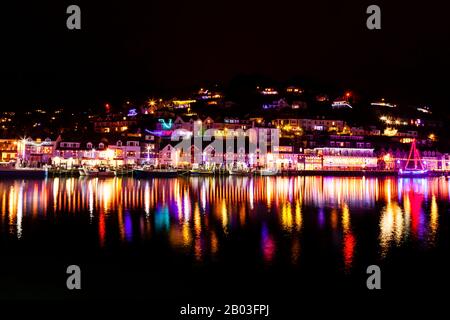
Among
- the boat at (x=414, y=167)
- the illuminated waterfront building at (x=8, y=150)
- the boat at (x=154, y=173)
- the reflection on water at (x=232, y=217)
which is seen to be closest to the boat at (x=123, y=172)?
the boat at (x=154, y=173)

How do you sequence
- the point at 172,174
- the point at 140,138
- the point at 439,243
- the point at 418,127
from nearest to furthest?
the point at 439,243 < the point at 172,174 < the point at 140,138 < the point at 418,127

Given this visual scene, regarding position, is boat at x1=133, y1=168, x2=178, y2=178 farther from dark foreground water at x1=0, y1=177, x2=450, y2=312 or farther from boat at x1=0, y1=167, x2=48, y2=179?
dark foreground water at x1=0, y1=177, x2=450, y2=312

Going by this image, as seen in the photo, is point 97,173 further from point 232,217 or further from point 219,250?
point 219,250

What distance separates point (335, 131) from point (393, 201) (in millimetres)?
50084

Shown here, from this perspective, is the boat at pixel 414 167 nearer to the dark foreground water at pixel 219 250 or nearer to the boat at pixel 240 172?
the boat at pixel 240 172

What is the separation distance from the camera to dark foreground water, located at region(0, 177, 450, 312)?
29.3 feet

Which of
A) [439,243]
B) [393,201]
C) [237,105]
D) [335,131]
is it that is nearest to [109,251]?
[439,243]

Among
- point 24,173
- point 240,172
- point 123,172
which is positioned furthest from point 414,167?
point 24,173

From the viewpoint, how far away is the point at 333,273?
32.4 feet

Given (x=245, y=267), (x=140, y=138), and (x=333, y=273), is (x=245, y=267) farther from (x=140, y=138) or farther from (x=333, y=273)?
Result: (x=140, y=138)

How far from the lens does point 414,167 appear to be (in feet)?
208

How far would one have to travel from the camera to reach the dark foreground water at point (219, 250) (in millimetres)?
8945

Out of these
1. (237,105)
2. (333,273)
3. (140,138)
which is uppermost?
(237,105)

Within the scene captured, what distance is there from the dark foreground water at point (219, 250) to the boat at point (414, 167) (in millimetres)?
39028
